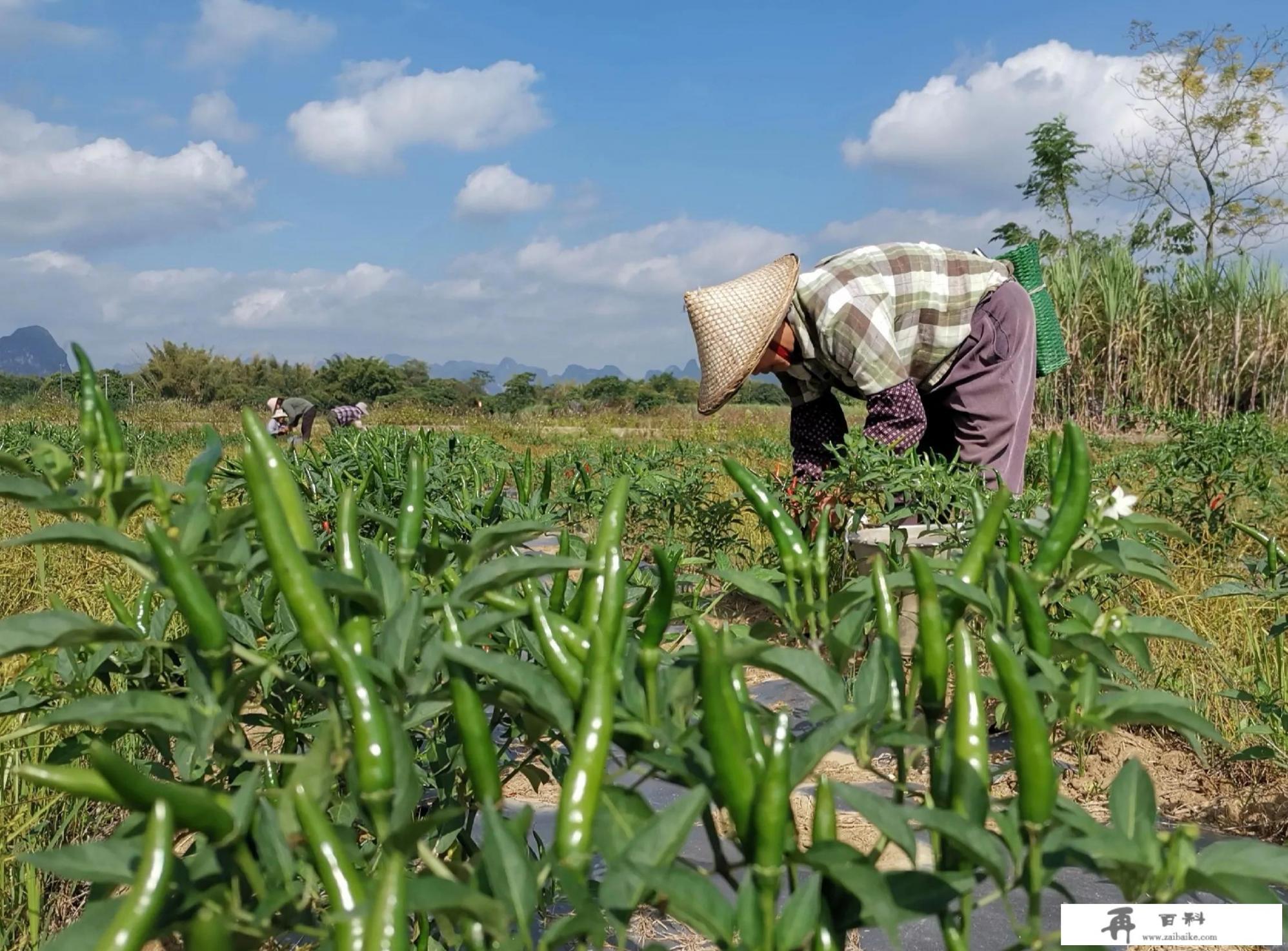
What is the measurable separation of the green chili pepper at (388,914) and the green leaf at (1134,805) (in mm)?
407

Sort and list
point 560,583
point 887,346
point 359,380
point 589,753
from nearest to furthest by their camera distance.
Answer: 1. point 589,753
2. point 560,583
3. point 887,346
4. point 359,380

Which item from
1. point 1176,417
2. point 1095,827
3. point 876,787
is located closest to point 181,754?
point 1095,827

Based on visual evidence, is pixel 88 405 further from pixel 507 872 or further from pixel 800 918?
pixel 800 918

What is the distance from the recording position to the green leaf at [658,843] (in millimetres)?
562

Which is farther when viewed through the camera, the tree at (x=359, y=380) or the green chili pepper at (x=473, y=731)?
the tree at (x=359, y=380)

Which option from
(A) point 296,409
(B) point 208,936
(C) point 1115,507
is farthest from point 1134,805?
(A) point 296,409

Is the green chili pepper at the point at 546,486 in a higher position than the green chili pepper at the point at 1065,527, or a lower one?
lower

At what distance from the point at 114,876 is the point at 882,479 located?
2.38m

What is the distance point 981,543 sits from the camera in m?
0.78

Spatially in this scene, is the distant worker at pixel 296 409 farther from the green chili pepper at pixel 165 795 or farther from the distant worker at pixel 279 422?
the green chili pepper at pixel 165 795

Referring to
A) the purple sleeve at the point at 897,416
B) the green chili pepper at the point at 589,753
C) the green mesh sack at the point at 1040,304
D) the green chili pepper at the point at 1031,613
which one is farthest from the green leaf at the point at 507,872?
the green mesh sack at the point at 1040,304

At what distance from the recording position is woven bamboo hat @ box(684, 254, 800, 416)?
10.2 ft

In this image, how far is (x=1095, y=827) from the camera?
609mm

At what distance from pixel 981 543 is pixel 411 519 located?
0.45 meters
